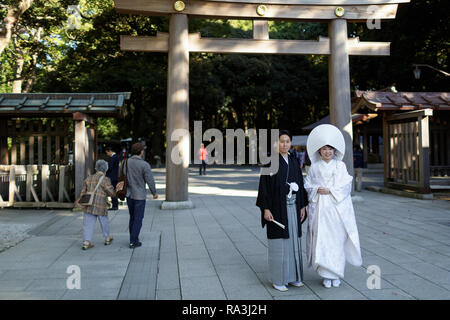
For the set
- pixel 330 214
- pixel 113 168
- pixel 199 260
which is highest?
pixel 113 168

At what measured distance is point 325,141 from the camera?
3.78m

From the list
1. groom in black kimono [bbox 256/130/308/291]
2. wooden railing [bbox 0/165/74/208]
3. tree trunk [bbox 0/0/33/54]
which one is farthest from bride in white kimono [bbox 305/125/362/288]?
wooden railing [bbox 0/165/74/208]

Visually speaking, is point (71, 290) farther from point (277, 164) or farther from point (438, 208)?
point (438, 208)

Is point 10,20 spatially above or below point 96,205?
above

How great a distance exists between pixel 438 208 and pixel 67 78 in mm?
21397

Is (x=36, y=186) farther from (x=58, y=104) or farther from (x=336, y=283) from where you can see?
(x=336, y=283)

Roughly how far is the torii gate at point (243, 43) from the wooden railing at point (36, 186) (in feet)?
9.09

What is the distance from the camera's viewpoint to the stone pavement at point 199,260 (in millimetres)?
3652

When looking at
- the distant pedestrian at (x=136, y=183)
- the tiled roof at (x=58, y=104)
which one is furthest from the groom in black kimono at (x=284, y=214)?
the tiled roof at (x=58, y=104)

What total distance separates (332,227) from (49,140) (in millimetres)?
8580

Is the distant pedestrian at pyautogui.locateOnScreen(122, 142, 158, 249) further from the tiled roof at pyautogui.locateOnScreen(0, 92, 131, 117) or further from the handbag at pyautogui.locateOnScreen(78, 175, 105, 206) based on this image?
the tiled roof at pyautogui.locateOnScreen(0, 92, 131, 117)

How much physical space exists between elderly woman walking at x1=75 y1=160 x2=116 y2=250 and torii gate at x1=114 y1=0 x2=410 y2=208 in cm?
352

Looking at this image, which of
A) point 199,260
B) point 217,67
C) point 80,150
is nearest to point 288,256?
point 199,260

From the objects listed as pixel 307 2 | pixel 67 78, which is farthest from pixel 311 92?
pixel 307 2
